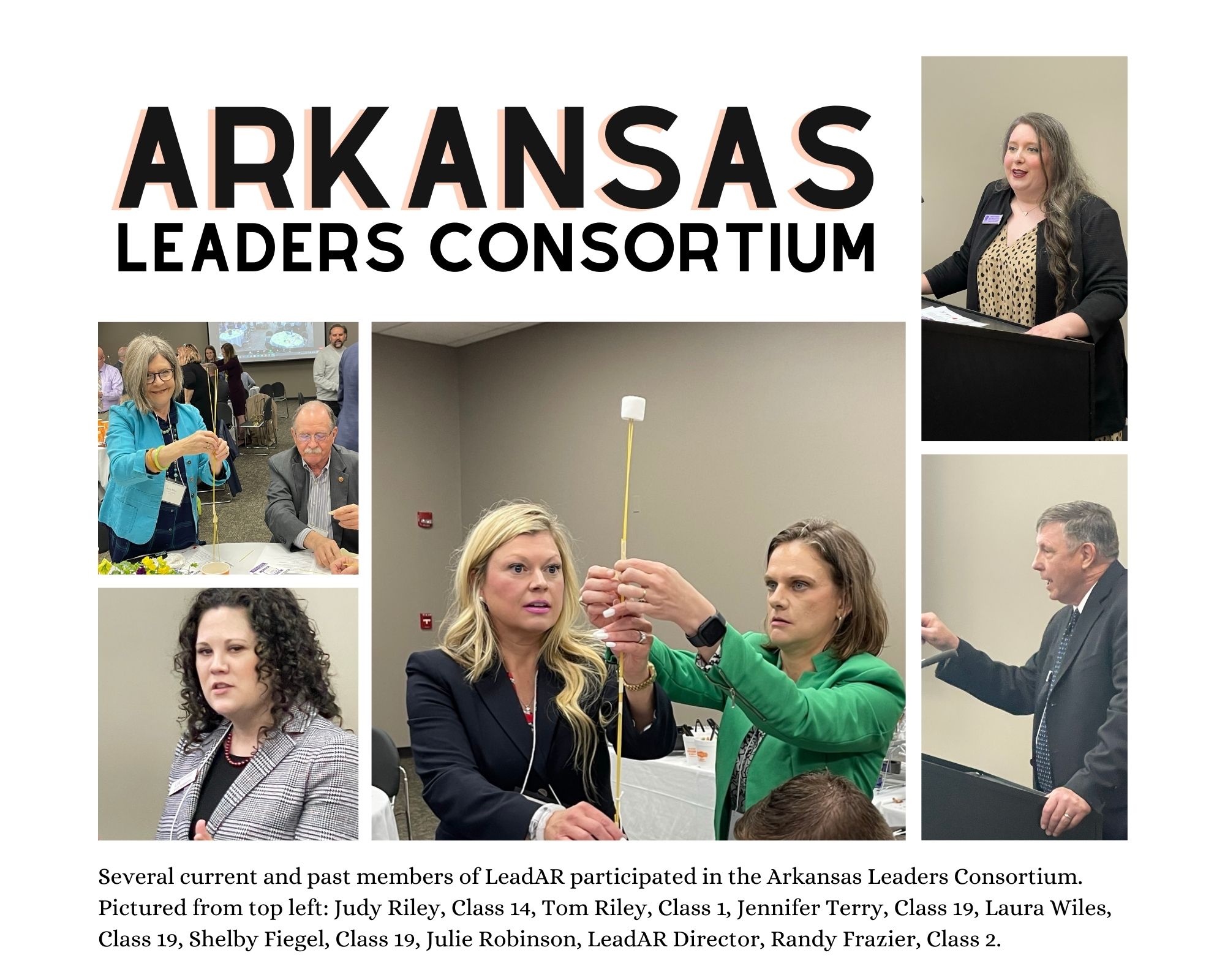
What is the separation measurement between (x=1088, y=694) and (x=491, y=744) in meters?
1.27

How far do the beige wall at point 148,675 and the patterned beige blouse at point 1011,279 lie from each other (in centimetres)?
154

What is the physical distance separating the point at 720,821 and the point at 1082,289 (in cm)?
138

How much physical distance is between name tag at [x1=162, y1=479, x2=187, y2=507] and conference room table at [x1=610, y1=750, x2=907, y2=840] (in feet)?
5.21

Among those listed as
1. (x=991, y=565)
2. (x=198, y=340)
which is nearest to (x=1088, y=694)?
(x=991, y=565)

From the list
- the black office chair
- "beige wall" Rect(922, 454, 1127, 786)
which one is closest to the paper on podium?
"beige wall" Rect(922, 454, 1127, 786)

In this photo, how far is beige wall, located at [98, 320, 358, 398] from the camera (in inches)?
83.0

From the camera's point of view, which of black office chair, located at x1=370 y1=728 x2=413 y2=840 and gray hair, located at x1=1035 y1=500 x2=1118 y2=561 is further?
Result: black office chair, located at x1=370 y1=728 x2=413 y2=840

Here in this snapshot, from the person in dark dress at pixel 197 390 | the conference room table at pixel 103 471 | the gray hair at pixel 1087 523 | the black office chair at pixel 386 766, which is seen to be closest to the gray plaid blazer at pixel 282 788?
the black office chair at pixel 386 766

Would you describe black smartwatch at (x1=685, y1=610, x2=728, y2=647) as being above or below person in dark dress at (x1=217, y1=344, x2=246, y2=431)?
below

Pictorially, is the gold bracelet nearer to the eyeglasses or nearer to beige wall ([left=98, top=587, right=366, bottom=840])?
beige wall ([left=98, top=587, right=366, bottom=840])

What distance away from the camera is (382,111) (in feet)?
7.06

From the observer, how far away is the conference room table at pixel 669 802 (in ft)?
10.3
